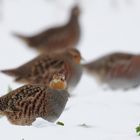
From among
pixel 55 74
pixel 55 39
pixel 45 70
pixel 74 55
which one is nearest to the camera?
pixel 55 74

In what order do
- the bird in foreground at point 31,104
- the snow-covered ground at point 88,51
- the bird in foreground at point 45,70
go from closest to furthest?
1. the snow-covered ground at point 88,51
2. the bird in foreground at point 31,104
3. the bird in foreground at point 45,70

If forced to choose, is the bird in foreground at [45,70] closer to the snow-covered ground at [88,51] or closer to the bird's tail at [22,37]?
the snow-covered ground at [88,51]

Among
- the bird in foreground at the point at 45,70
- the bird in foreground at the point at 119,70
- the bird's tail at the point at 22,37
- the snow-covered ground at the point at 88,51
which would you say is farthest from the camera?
the bird's tail at the point at 22,37

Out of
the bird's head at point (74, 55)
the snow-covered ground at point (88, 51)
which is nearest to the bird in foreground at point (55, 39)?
the snow-covered ground at point (88, 51)

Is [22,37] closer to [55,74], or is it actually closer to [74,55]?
[74,55]

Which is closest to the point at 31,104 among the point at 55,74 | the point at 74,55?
the point at 55,74

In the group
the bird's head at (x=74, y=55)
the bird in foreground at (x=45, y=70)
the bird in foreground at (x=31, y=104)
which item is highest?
the bird's head at (x=74, y=55)

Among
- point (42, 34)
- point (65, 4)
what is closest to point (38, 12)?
point (65, 4)

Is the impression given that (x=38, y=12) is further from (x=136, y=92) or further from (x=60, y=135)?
(x=60, y=135)
